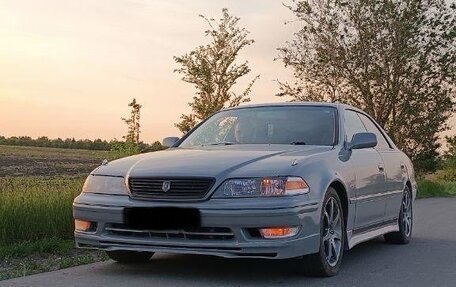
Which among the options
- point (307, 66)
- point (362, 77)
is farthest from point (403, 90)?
point (307, 66)

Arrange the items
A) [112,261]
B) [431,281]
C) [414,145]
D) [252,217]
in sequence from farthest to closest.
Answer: [414,145]
[112,261]
[431,281]
[252,217]

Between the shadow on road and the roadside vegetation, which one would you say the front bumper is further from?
the roadside vegetation

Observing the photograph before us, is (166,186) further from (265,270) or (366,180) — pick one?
(366,180)

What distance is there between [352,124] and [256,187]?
2386mm

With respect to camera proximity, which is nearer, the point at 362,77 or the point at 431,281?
the point at 431,281

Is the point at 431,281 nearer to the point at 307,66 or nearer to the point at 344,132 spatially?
the point at 344,132

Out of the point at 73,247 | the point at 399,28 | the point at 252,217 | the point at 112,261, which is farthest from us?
the point at 399,28

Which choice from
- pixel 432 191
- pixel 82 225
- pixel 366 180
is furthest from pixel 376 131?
pixel 432 191

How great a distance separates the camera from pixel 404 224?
363 inches

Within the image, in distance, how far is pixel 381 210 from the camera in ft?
26.7

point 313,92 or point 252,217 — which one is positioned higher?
point 313,92

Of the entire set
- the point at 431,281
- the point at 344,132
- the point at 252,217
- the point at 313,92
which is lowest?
the point at 431,281

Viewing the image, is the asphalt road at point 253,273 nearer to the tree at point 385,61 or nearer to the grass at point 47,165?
the grass at point 47,165

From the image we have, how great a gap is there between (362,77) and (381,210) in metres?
18.7
